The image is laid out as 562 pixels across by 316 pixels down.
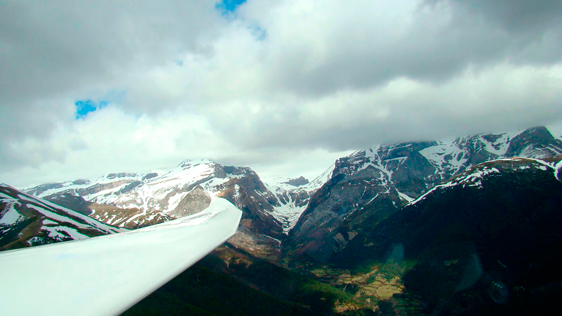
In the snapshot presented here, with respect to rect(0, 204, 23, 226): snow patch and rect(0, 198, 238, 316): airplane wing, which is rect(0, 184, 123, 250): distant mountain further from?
rect(0, 198, 238, 316): airplane wing

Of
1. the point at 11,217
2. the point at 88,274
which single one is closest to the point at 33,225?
the point at 11,217

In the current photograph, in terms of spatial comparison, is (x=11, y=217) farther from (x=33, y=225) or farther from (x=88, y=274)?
(x=88, y=274)

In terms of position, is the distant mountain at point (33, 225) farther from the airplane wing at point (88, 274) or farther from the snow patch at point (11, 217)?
the airplane wing at point (88, 274)

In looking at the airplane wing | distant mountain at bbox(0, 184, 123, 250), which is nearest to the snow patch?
distant mountain at bbox(0, 184, 123, 250)

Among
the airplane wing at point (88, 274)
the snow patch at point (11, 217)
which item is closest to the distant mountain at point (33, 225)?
the snow patch at point (11, 217)

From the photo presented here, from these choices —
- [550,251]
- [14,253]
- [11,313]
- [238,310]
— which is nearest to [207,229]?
[14,253]
